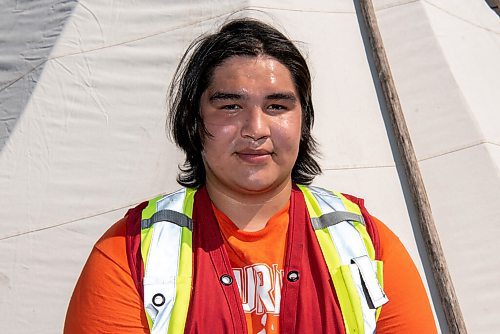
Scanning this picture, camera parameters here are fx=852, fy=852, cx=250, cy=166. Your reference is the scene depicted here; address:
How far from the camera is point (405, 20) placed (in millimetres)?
3930

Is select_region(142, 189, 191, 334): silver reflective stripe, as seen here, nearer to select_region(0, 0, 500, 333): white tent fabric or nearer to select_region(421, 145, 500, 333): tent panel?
select_region(0, 0, 500, 333): white tent fabric

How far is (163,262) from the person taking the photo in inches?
67.0

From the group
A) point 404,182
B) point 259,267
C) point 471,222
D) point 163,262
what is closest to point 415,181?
point 404,182

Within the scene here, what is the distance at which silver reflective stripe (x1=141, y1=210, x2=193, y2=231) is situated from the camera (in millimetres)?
1789

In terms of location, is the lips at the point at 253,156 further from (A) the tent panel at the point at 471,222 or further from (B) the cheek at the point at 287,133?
(A) the tent panel at the point at 471,222

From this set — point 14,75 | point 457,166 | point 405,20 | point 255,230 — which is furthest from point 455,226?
point 14,75

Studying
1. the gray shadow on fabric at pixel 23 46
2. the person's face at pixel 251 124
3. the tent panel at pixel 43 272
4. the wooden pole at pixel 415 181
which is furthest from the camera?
the gray shadow on fabric at pixel 23 46

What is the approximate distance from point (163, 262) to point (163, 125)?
1839 mm

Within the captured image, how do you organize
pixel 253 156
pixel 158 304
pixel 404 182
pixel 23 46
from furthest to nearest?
pixel 23 46, pixel 404 182, pixel 253 156, pixel 158 304

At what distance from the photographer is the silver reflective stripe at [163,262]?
5.43 feet

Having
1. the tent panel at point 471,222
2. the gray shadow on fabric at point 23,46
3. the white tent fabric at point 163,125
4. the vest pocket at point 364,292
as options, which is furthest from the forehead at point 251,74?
the gray shadow on fabric at point 23,46


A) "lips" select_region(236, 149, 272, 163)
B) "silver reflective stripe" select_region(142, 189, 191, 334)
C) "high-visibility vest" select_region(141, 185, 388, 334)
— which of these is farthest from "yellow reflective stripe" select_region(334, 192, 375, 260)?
"silver reflective stripe" select_region(142, 189, 191, 334)

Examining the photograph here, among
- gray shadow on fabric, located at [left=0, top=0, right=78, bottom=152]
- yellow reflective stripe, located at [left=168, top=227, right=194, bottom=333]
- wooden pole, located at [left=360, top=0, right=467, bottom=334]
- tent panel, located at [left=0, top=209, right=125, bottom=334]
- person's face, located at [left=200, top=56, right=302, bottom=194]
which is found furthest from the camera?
gray shadow on fabric, located at [left=0, top=0, right=78, bottom=152]

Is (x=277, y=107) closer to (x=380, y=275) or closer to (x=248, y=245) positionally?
(x=248, y=245)
